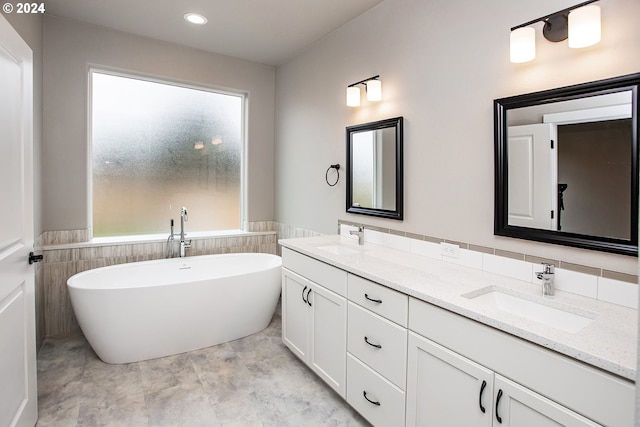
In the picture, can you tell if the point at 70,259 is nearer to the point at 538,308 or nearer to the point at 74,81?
the point at 74,81

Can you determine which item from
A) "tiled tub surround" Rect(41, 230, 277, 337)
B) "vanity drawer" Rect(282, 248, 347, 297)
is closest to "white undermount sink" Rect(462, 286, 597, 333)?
"vanity drawer" Rect(282, 248, 347, 297)

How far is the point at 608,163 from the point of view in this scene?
1529 mm

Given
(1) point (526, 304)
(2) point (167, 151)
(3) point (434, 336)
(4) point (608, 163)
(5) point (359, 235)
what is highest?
(2) point (167, 151)

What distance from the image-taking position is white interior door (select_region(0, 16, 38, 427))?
1646 mm

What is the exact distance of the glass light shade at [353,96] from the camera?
2850mm

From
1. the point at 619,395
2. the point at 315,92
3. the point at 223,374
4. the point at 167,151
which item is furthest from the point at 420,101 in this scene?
the point at 167,151

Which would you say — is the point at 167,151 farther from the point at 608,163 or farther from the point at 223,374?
the point at 608,163

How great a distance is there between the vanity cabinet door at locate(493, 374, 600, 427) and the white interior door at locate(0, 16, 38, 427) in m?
2.08

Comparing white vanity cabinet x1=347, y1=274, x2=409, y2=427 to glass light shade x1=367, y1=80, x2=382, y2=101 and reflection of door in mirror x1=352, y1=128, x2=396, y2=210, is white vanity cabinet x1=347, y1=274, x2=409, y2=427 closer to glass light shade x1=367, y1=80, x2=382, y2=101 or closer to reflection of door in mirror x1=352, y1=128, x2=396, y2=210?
reflection of door in mirror x1=352, y1=128, x2=396, y2=210

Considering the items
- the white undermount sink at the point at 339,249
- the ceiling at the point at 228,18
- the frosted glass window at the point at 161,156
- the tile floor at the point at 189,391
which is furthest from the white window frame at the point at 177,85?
the white undermount sink at the point at 339,249

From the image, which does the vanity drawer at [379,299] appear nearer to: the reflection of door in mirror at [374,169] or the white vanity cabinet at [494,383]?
the white vanity cabinet at [494,383]

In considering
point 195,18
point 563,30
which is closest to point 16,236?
point 195,18

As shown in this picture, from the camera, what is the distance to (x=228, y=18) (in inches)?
119

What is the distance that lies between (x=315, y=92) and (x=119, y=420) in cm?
299
